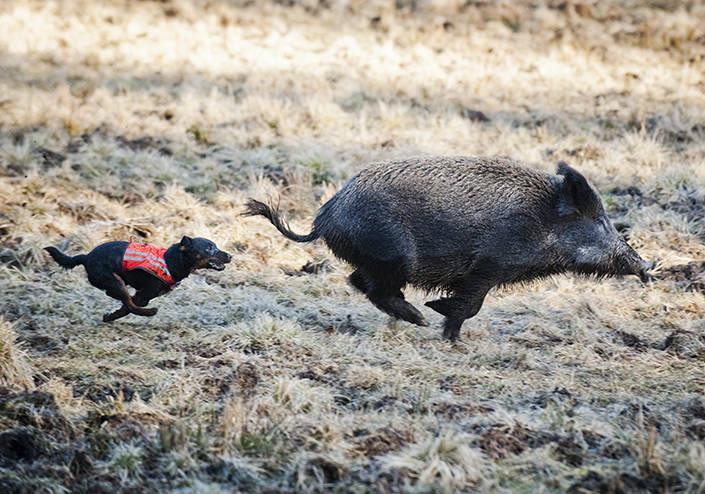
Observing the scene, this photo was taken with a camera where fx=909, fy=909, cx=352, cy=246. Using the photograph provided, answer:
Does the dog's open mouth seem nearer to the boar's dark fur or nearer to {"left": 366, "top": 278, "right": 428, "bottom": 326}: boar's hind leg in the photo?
the boar's dark fur

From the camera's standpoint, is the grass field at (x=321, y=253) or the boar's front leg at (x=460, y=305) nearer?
the grass field at (x=321, y=253)

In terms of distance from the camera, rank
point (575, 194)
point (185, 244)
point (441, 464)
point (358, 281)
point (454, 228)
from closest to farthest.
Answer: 1. point (441, 464)
2. point (185, 244)
3. point (454, 228)
4. point (575, 194)
5. point (358, 281)

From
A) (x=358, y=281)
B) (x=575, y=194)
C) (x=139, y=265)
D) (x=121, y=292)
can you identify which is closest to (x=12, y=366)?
(x=121, y=292)

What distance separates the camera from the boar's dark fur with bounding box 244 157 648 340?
22.0ft

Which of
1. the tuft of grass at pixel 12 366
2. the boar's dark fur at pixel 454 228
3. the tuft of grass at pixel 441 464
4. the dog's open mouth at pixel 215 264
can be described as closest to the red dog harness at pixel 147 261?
the dog's open mouth at pixel 215 264

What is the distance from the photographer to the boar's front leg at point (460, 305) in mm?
6906

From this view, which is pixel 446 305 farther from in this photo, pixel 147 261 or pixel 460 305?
pixel 147 261

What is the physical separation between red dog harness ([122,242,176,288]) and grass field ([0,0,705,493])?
448mm

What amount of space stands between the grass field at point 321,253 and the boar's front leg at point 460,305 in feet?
0.61

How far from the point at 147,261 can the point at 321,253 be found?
2.55 metres

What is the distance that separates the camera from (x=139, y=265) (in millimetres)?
6520

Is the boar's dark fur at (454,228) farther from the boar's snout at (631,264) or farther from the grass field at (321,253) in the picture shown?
the grass field at (321,253)

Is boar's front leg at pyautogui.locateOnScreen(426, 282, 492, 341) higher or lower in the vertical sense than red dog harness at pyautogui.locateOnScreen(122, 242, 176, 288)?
lower

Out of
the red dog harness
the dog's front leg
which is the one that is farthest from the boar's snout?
the dog's front leg
